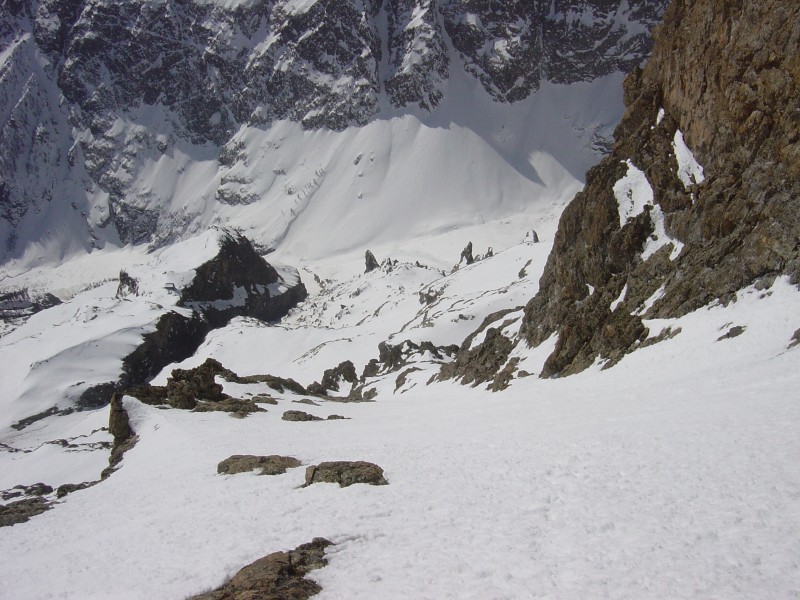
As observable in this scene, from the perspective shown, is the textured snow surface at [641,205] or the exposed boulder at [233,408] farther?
the exposed boulder at [233,408]

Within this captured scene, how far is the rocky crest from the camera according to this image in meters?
25.1

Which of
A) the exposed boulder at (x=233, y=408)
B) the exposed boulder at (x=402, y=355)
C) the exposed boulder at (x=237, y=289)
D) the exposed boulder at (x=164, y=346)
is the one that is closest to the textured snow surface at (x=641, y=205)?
the exposed boulder at (x=233, y=408)

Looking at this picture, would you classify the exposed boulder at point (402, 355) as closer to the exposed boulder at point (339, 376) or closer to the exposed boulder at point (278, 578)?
the exposed boulder at point (339, 376)

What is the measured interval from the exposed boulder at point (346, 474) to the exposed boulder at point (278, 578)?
3874 mm

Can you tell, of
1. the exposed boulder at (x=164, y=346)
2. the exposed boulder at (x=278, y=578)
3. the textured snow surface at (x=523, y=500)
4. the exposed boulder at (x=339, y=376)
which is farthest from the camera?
the exposed boulder at (x=164, y=346)

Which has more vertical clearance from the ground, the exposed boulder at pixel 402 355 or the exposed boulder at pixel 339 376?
the exposed boulder at pixel 402 355

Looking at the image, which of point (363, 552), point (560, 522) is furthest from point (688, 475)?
point (363, 552)

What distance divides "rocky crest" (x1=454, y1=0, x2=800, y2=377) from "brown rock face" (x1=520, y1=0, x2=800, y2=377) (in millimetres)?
74

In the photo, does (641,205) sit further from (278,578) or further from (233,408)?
(278,578)

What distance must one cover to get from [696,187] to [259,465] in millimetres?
28587

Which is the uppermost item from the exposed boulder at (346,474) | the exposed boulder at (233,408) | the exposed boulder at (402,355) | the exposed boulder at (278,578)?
the exposed boulder at (278,578)

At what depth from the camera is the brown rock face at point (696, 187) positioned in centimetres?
2497

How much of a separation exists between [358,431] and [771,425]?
17972 millimetres

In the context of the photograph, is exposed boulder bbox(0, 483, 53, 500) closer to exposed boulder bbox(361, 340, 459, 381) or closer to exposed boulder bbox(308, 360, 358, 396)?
exposed boulder bbox(361, 340, 459, 381)
